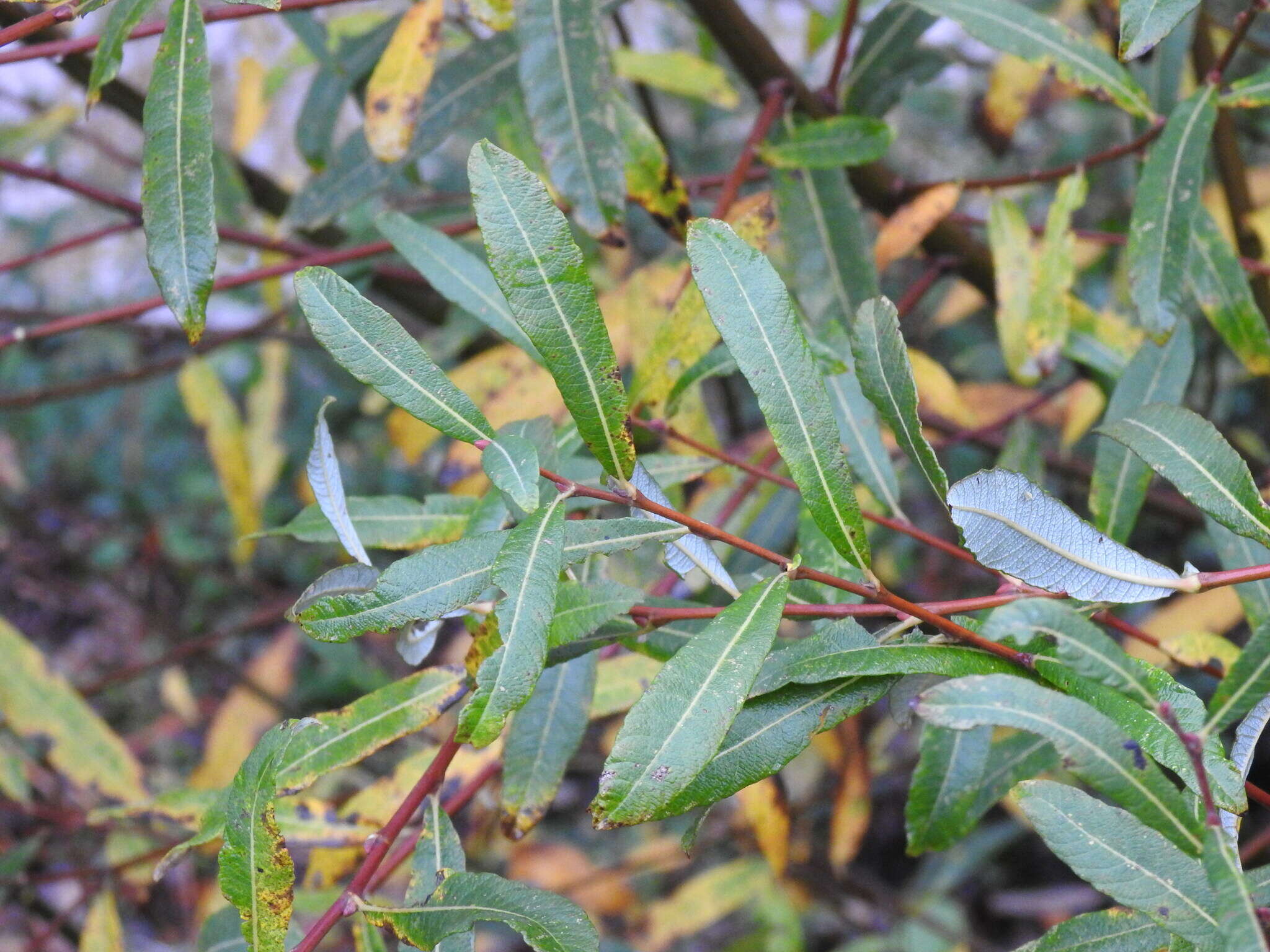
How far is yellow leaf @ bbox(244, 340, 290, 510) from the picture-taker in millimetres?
1636

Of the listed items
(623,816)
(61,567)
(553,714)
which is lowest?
(61,567)

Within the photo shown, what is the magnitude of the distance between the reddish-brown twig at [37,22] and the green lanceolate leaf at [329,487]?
282 millimetres

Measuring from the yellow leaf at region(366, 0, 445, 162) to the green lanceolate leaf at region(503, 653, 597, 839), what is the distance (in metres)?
0.47

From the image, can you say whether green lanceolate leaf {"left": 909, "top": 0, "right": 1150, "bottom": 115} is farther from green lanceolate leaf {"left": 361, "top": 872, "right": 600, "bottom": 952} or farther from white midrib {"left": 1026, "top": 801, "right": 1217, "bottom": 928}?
green lanceolate leaf {"left": 361, "top": 872, "right": 600, "bottom": 952}

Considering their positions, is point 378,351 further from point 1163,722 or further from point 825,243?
point 825,243

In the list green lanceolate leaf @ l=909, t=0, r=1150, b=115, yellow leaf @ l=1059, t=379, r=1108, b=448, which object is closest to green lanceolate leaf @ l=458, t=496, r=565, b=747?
green lanceolate leaf @ l=909, t=0, r=1150, b=115

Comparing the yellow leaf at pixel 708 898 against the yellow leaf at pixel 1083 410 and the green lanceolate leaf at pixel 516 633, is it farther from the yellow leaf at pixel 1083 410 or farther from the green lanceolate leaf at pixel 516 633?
the green lanceolate leaf at pixel 516 633

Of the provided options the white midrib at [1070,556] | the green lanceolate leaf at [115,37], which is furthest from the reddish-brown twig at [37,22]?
the white midrib at [1070,556]

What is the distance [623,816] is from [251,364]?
8.96ft

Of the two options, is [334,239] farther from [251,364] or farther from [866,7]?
[251,364]

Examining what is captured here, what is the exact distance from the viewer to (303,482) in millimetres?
1887

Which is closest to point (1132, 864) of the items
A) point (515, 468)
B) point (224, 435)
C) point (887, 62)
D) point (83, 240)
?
point (515, 468)

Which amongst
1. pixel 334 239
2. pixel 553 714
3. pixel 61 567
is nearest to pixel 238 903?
pixel 553 714

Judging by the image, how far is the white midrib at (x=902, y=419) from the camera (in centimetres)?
57
